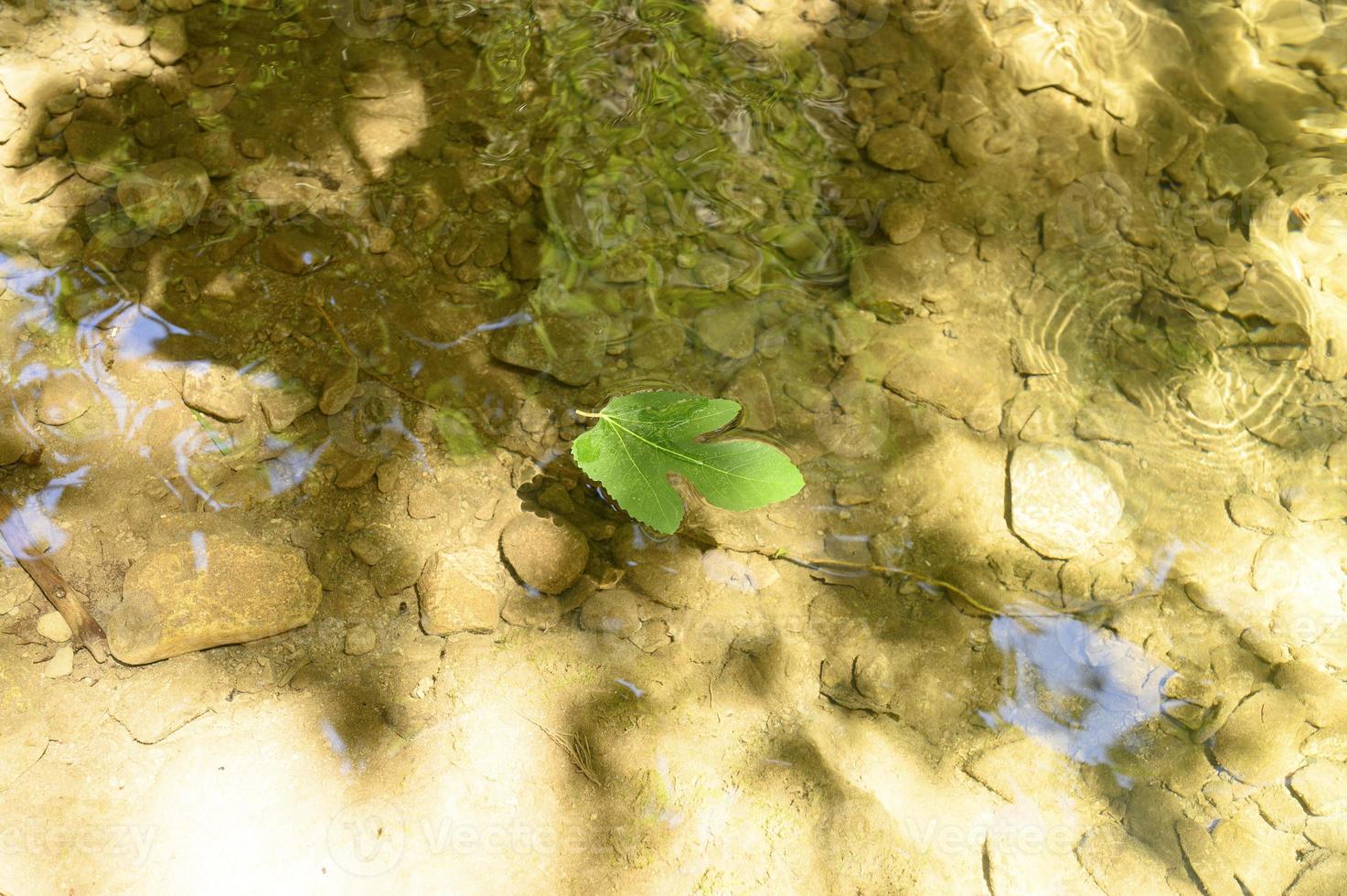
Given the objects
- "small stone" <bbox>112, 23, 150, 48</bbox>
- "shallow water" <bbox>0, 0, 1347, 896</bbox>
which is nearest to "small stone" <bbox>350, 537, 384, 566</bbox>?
"shallow water" <bbox>0, 0, 1347, 896</bbox>

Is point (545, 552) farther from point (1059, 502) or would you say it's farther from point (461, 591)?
point (1059, 502)

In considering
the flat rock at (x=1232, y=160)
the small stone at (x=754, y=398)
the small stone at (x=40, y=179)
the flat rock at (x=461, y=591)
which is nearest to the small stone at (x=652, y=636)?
the flat rock at (x=461, y=591)

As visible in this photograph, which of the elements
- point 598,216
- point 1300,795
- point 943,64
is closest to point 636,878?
point 1300,795

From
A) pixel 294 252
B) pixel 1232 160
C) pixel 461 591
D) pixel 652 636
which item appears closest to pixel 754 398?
pixel 652 636

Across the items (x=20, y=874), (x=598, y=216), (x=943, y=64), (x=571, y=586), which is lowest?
(x=20, y=874)

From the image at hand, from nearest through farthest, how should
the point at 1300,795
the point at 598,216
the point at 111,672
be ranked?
→ the point at 111,672
the point at 1300,795
the point at 598,216

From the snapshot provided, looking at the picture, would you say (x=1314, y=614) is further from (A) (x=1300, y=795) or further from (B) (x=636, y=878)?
(B) (x=636, y=878)

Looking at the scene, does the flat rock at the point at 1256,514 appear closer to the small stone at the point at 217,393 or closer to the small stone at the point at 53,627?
the small stone at the point at 217,393
